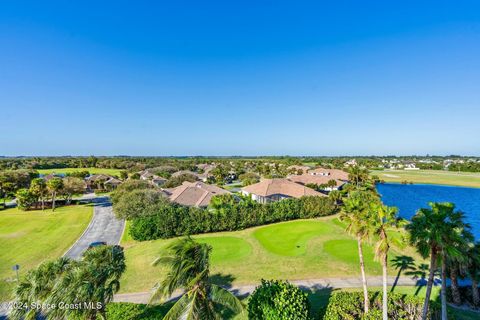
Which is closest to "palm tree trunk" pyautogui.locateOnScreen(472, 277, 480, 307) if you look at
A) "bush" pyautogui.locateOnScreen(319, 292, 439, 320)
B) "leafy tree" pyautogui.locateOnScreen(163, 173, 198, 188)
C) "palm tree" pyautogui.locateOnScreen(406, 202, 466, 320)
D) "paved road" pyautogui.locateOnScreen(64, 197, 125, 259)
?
"bush" pyautogui.locateOnScreen(319, 292, 439, 320)

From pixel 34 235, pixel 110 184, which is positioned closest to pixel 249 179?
pixel 110 184

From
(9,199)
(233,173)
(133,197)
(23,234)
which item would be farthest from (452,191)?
(9,199)

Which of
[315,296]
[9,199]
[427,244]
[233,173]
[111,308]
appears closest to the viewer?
[427,244]

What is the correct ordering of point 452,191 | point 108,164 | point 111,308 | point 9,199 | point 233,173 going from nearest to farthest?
point 111,308
point 9,199
point 452,191
point 233,173
point 108,164

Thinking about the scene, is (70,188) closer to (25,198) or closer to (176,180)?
(25,198)

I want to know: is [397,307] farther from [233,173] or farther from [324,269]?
[233,173]

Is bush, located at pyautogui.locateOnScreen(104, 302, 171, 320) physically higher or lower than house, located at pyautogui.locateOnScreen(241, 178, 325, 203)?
lower

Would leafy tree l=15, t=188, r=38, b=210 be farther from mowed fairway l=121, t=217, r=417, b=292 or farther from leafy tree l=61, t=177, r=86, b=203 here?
mowed fairway l=121, t=217, r=417, b=292
